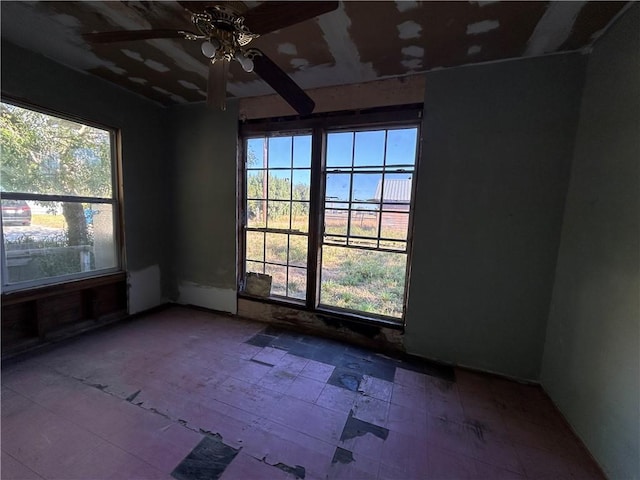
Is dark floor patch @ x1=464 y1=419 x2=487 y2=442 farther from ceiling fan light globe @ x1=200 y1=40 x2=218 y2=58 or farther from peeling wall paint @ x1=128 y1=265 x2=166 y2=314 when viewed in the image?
peeling wall paint @ x1=128 y1=265 x2=166 y2=314

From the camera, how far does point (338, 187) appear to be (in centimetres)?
269

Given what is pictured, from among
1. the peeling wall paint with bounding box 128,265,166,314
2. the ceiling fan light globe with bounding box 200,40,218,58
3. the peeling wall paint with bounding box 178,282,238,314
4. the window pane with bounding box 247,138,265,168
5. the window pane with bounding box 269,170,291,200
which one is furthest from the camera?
the peeling wall paint with bounding box 178,282,238,314

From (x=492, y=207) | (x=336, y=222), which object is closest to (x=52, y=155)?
(x=336, y=222)

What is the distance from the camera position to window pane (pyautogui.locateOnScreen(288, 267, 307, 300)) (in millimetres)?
2928

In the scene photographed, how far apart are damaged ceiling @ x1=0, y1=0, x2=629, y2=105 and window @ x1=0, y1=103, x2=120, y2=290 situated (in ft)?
2.20

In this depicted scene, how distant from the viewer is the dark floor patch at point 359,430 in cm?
156

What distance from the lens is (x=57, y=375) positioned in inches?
78.9

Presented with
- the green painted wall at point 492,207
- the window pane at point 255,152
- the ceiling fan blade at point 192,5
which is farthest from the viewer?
the window pane at point 255,152

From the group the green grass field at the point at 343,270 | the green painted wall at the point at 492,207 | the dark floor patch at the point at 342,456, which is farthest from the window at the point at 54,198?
the green painted wall at the point at 492,207

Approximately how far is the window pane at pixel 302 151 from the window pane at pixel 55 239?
220cm

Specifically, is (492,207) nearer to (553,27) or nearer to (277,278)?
(553,27)

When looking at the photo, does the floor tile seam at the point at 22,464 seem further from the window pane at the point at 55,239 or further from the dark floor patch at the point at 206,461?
the window pane at the point at 55,239

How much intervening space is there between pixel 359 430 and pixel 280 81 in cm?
224

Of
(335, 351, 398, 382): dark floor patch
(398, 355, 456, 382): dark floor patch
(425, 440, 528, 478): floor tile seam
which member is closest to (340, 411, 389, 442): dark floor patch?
(425, 440, 528, 478): floor tile seam
